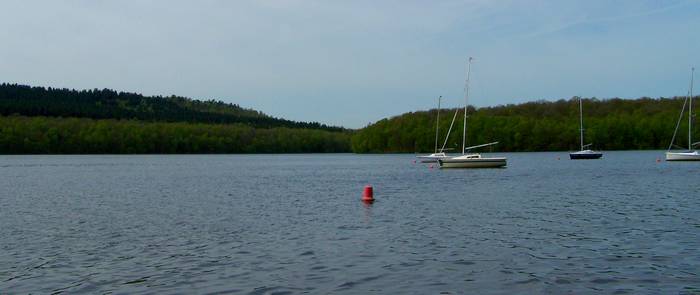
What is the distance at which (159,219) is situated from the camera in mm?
32469

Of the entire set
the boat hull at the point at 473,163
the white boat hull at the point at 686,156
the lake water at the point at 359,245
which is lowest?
the lake water at the point at 359,245

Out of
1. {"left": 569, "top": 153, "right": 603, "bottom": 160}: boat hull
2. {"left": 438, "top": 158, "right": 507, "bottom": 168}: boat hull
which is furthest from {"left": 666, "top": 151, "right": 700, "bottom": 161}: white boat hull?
{"left": 438, "top": 158, "right": 507, "bottom": 168}: boat hull

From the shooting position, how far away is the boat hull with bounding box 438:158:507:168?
81500 mm

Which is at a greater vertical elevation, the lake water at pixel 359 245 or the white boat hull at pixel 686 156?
the white boat hull at pixel 686 156

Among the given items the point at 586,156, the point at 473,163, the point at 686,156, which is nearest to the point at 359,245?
the point at 473,163

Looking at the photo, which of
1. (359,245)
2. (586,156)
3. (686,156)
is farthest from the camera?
(586,156)

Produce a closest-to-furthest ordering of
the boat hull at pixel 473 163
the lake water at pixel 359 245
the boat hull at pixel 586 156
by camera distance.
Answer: the lake water at pixel 359 245, the boat hull at pixel 473 163, the boat hull at pixel 586 156

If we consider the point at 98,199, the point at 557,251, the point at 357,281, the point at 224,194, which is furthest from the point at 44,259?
the point at 224,194

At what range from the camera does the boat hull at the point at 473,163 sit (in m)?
81.5

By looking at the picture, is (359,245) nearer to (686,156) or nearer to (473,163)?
(473,163)

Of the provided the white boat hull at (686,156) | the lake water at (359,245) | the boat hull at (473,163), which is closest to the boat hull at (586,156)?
the white boat hull at (686,156)

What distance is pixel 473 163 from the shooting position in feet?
267

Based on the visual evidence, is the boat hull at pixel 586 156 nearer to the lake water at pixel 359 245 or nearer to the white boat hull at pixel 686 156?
the white boat hull at pixel 686 156

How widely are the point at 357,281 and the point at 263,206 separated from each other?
2231 centimetres
